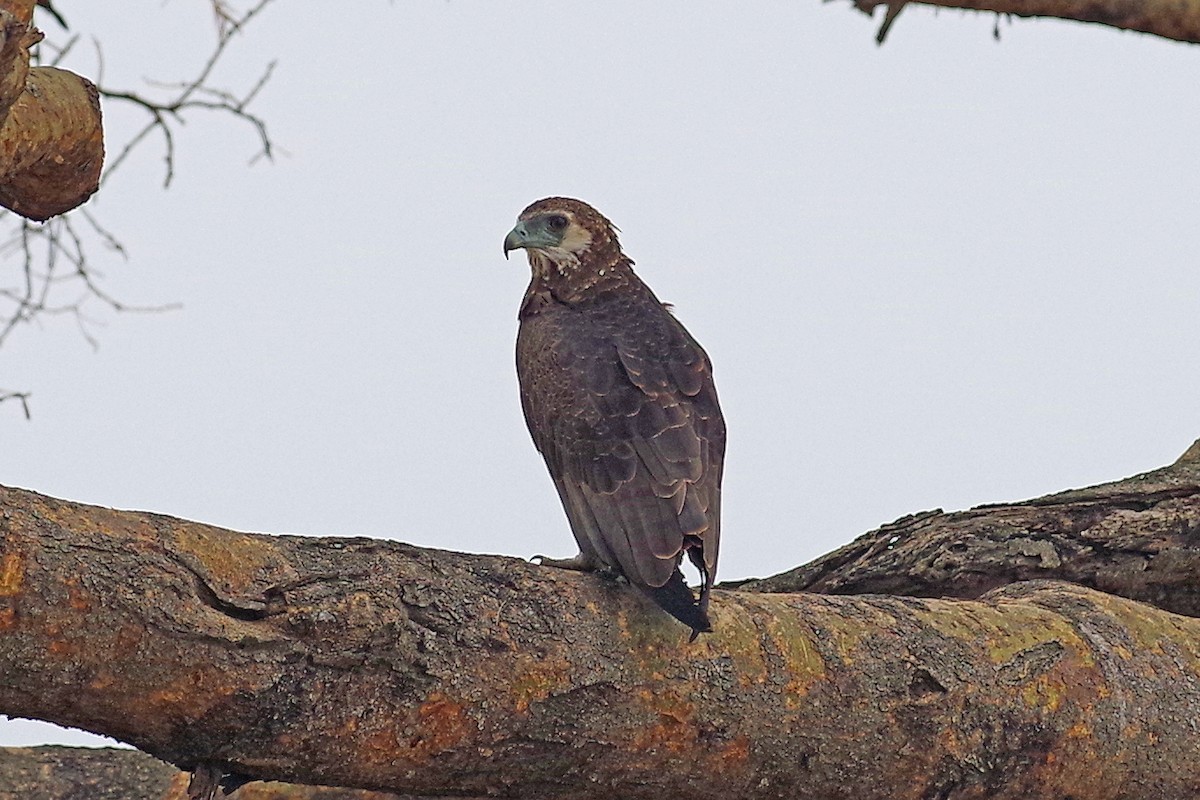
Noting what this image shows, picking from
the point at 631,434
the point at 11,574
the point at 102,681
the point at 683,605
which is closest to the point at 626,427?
the point at 631,434

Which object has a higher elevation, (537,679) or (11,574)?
(11,574)

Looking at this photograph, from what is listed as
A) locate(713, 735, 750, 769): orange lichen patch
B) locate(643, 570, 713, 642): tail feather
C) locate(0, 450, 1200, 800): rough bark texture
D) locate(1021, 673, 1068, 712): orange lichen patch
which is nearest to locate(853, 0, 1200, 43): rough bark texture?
locate(0, 450, 1200, 800): rough bark texture

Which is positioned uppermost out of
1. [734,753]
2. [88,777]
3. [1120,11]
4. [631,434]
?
[1120,11]

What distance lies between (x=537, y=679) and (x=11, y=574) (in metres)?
0.99

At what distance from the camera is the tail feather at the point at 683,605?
3.05 meters

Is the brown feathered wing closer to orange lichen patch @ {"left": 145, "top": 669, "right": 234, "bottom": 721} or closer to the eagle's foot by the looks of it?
the eagle's foot

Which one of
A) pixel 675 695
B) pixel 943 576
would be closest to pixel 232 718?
pixel 675 695

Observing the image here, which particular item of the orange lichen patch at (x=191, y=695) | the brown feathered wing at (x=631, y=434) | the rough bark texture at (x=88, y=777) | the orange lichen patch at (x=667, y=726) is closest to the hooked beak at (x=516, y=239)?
the brown feathered wing at (x=631, y=434)

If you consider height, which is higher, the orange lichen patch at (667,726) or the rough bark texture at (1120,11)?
the rough bark texture at (1120,11)

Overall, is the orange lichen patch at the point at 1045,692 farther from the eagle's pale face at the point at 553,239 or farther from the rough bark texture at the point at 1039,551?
the eagle's pale face at the point at 553,239

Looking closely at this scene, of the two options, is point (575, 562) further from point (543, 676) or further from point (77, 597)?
point (77, 597)

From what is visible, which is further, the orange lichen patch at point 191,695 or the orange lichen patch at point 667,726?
the orange lichen patch at point 667,726

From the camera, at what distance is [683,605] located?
3.09m

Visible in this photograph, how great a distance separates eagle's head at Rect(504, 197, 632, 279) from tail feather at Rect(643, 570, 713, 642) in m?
1.79
